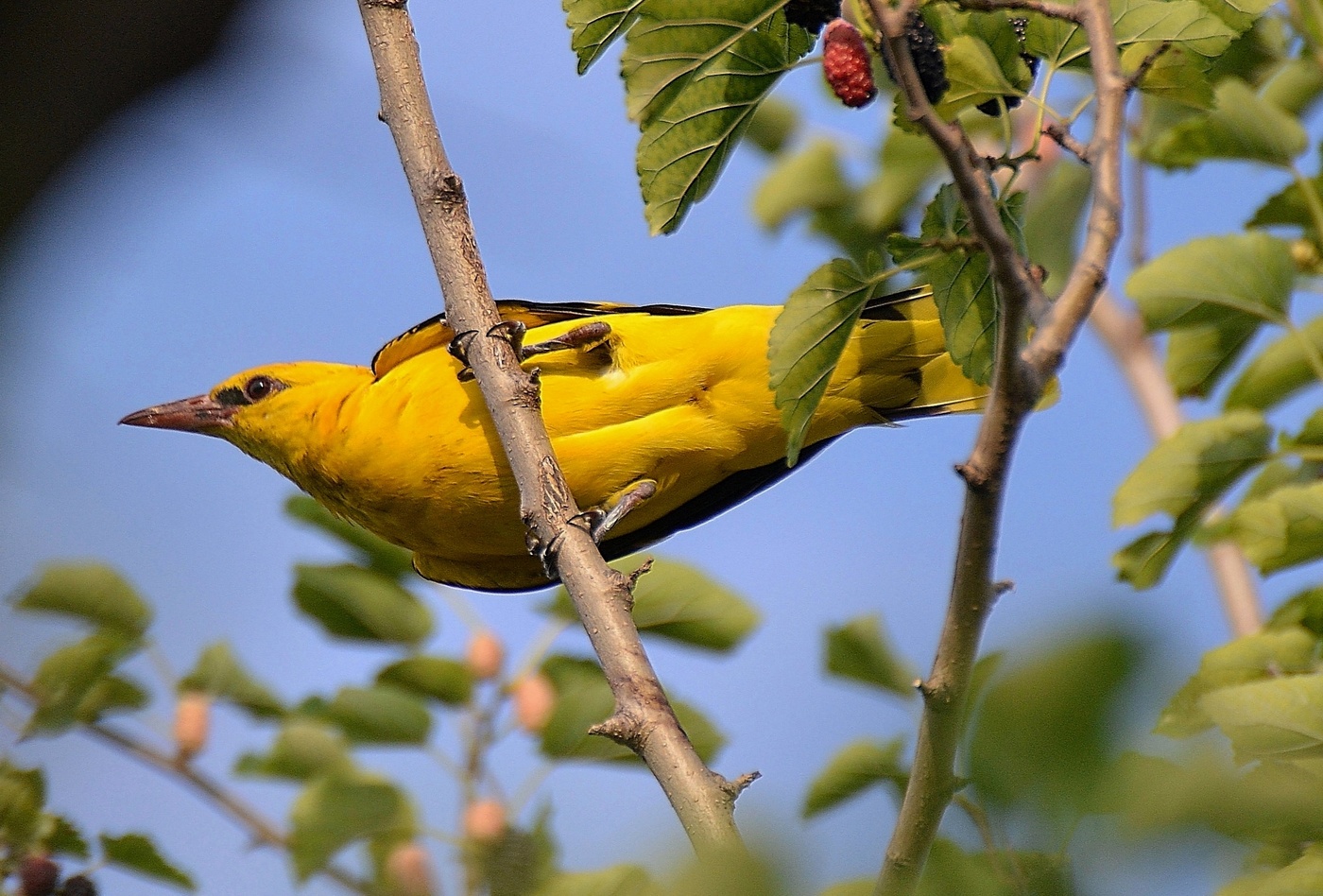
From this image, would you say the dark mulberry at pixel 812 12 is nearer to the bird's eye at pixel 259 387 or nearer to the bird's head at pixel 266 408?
the bird's head at pixel 266 408

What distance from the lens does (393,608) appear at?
3502mm

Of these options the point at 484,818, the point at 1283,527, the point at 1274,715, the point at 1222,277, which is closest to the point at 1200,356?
the point at 1222,277

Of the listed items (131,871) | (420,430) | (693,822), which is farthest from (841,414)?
Answer: (131,871)

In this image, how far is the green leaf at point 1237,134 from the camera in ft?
9.26

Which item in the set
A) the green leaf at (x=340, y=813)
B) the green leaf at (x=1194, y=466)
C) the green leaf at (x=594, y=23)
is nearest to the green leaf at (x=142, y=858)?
the green leaf at (x=340, y=813)

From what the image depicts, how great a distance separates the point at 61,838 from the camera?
110 inches

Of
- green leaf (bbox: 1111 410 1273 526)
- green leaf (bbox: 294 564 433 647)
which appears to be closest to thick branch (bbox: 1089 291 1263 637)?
green leaf (bbox: 1111 410 1273 526)

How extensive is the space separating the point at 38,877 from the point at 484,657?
1144mm

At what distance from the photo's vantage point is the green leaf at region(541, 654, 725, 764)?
3.21 metres

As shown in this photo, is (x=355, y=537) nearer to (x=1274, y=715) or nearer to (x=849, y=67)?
(x=849, y=67)

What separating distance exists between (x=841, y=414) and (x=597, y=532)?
0.75 meters

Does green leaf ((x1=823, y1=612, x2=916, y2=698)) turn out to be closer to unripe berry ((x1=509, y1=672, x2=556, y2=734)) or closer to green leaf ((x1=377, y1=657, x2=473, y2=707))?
unripe berry ((x1=509, y1=672, x2=556, y2=734))

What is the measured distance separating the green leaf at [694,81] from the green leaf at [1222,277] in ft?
3.80

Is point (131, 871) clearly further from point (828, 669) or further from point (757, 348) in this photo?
point (757, 348)
